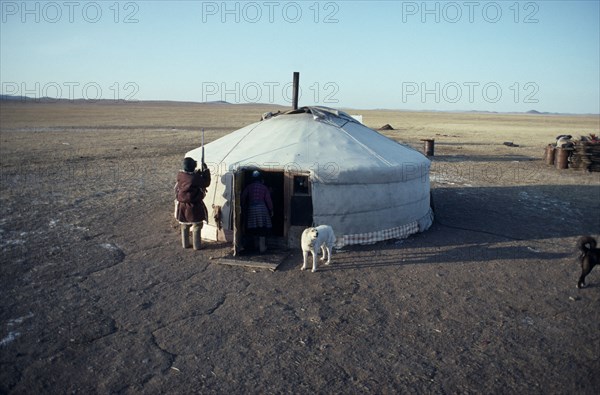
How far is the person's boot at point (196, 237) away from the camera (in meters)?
8.02

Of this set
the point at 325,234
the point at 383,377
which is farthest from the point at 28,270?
the point at 383,377

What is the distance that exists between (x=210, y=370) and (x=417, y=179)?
628 centimetres

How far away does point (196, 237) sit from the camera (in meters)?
8.10

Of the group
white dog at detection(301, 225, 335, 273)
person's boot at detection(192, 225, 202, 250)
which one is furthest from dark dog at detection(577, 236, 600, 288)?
person's boot at detection(192, 225, 202, 250)

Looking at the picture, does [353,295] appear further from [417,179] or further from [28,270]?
[28,270]

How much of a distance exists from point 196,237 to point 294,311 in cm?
302

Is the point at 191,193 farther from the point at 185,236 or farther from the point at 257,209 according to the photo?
the point at 257,209

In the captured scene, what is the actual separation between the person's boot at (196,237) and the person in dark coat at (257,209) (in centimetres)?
95

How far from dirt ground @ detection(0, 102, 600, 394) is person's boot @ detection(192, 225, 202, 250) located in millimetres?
180

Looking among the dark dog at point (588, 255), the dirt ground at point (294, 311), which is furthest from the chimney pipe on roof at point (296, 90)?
the dark dog at point (588, 255)

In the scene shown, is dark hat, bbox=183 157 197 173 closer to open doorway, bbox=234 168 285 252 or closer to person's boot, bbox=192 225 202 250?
open doorway, bbox=234 168 285 252

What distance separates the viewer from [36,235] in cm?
888

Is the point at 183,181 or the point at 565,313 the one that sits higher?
the point at 183,181

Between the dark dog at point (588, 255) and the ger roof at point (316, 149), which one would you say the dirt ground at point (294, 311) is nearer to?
the dark dog at point (588, 255)
